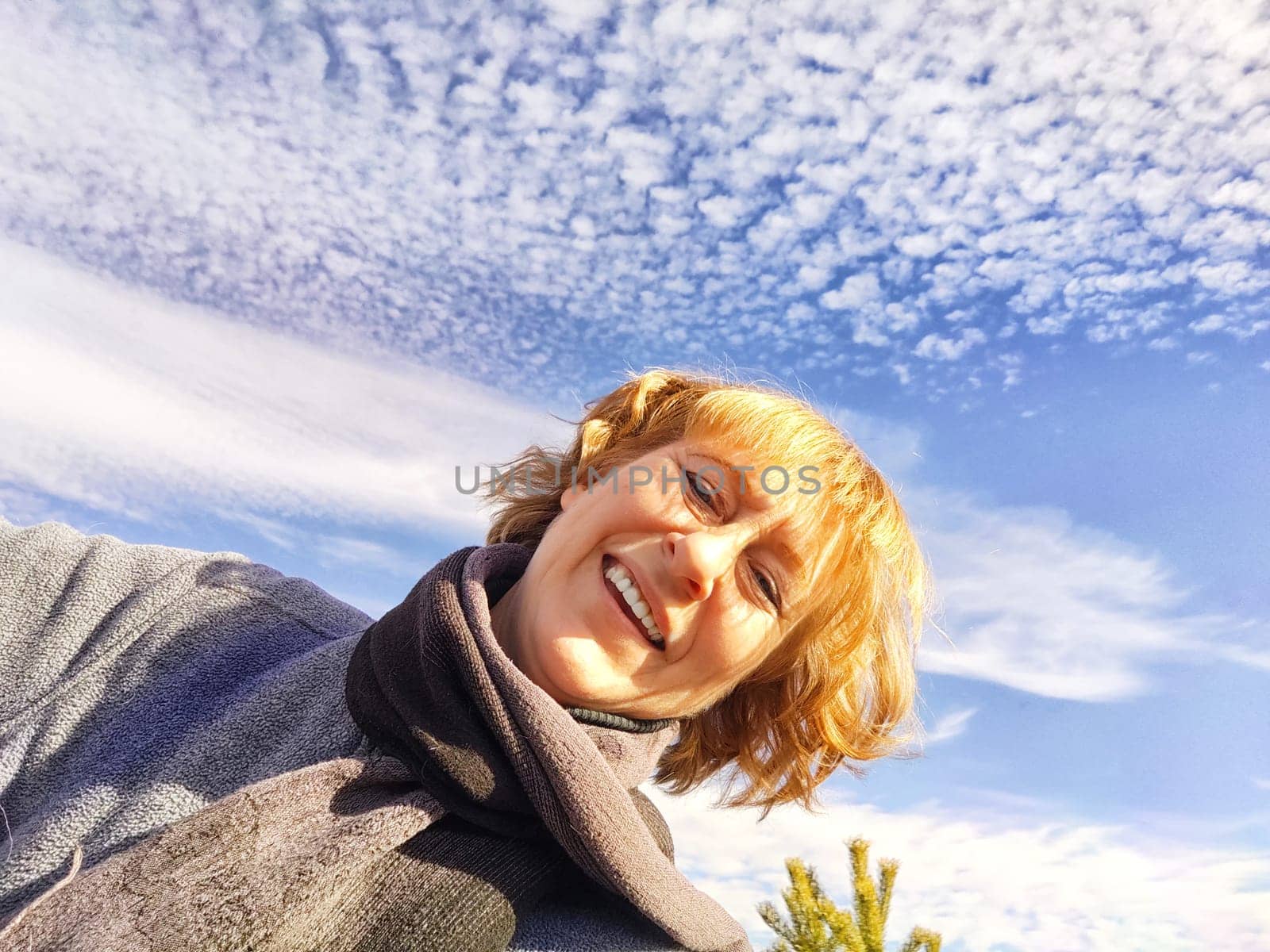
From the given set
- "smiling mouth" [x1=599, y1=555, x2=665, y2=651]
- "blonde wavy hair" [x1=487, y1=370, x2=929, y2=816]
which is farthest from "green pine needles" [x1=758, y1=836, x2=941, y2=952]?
"smiling mouth" [x1=599, y1=555, x2=665, y2=651]

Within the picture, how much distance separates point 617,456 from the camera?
2354 millimetres

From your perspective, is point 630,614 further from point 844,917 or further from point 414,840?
point 844,917

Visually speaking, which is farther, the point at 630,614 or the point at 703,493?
the point at 703,493

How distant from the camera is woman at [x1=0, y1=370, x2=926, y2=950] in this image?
57.6 inches

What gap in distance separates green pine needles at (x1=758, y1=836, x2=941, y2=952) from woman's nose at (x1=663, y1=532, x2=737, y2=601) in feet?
15.9

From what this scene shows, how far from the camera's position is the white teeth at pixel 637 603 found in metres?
1.82

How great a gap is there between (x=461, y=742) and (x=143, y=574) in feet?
3.66

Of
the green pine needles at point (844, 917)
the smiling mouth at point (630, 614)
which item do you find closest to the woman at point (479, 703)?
the smiling mouth at point (630, 614)

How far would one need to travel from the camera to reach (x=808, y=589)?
2.02 meters

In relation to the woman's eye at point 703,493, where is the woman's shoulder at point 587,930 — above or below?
below

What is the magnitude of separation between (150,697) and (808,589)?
4.92 feet

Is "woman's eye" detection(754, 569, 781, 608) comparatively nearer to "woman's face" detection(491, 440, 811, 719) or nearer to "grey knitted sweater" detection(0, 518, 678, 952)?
"woman's face" detection(491, 440, 811, 719)

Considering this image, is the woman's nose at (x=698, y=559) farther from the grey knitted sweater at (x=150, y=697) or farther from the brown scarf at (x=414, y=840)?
the grey knitted sweater at (x=150, y=697)

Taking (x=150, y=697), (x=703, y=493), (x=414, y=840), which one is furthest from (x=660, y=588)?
(x=150, y=697)
